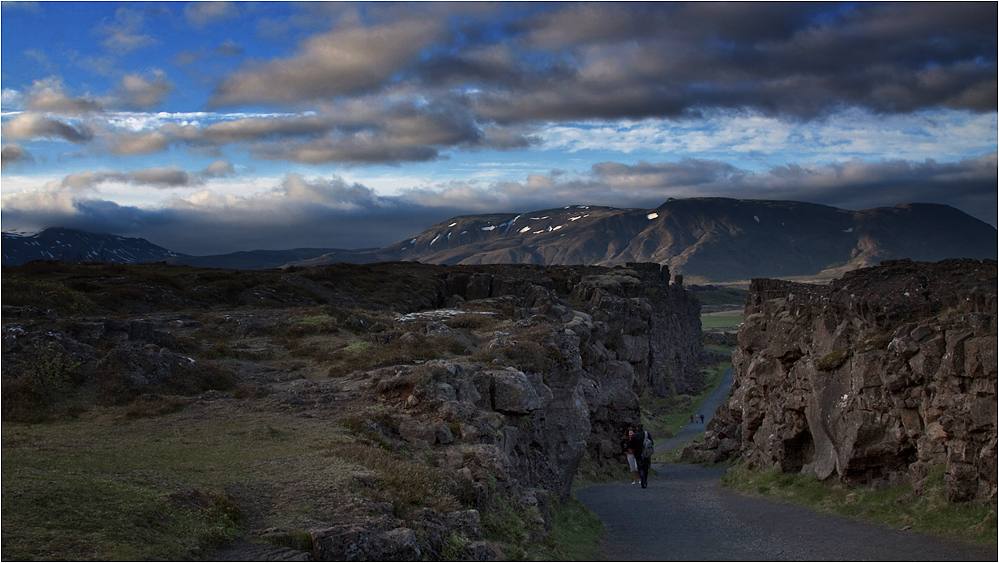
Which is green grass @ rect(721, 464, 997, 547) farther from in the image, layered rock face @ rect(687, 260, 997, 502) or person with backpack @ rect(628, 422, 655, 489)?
person with backpack @ rect(628, 422, 655, 489)

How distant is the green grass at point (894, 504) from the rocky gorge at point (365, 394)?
25.5ft

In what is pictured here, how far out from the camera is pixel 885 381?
→ 21.6 meters

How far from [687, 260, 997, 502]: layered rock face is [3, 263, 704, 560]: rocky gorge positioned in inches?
333

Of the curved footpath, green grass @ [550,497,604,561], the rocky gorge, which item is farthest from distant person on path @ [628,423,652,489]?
green grass @ [550,497,604,561]

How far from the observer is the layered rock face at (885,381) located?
60.6 ft

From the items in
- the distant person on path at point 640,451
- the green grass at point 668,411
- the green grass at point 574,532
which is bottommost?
the green grass at point 668,411

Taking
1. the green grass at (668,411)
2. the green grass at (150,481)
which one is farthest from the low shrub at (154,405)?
the green grass at (668,411)

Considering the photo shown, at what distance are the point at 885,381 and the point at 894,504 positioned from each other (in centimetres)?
355

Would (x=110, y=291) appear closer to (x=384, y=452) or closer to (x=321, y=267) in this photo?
(x=321, y=267)

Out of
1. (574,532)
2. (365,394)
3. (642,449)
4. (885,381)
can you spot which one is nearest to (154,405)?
(365,394)

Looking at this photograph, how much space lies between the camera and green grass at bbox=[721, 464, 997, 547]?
57.3ft

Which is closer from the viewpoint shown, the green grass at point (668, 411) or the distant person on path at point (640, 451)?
the distant person on path at point (640, 451)

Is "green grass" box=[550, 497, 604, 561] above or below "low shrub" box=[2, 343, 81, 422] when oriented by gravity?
below

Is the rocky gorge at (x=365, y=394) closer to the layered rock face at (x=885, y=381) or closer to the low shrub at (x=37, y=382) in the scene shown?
the low shrub at (x=37, y=382)
